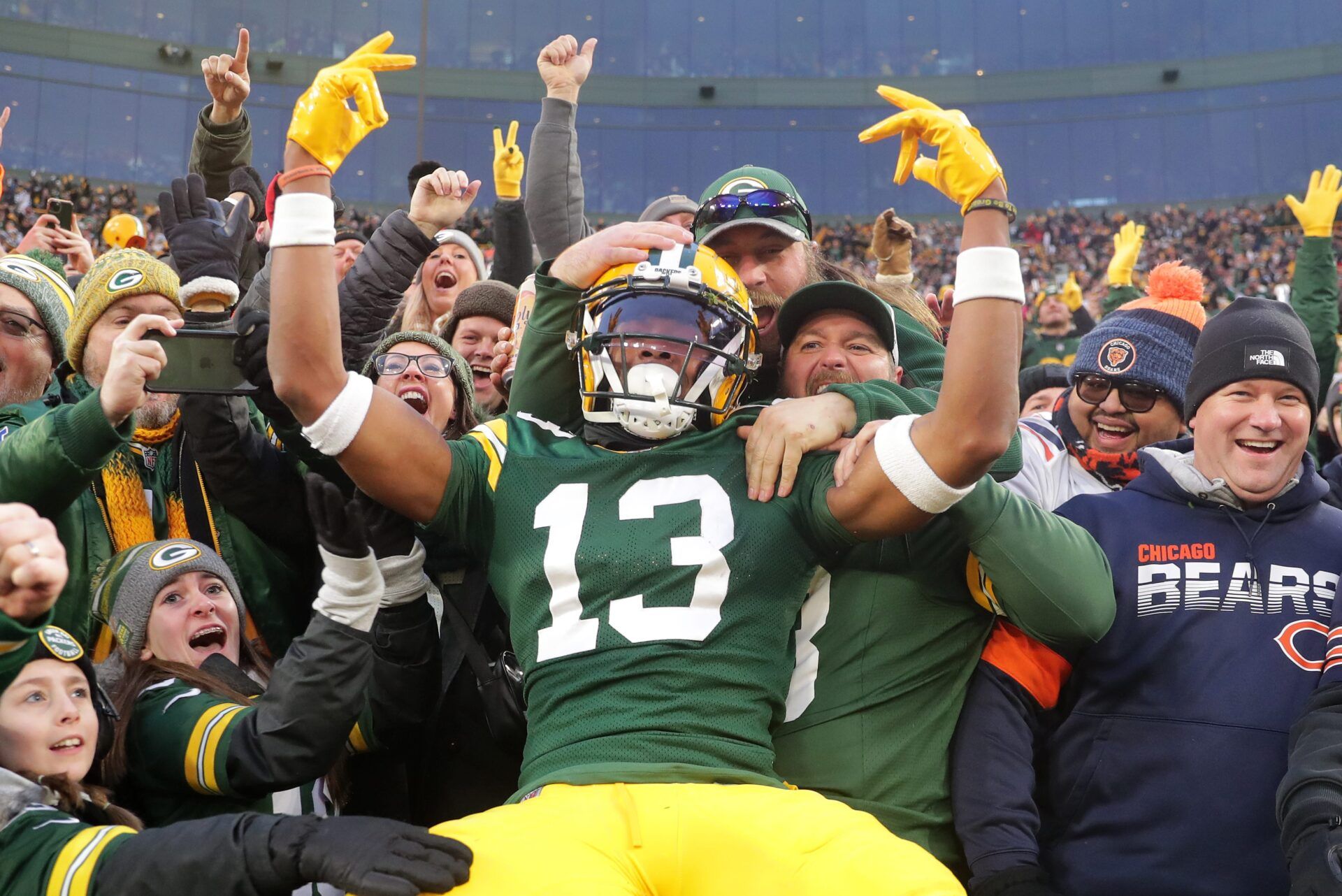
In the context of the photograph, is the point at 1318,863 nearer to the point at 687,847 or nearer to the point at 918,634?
the point at 918,634

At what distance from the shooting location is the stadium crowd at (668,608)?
2.64 metres

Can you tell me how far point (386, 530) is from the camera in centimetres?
325

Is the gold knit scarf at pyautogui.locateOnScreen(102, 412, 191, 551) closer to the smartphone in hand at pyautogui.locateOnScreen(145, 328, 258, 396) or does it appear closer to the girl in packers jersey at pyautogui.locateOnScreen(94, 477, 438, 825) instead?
the girl in packers jersey at pyautogui.locateOnScreen(94, 477, 438, 825)

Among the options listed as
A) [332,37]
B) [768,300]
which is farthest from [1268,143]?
[768,300]

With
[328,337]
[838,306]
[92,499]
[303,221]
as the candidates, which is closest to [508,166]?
[92,499]

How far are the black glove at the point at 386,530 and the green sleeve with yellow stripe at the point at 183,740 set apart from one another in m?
0.49

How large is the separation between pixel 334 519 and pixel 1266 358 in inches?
93.9

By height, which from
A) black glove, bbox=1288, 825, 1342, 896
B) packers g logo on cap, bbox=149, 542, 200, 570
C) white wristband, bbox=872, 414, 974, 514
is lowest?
black glove, bbox=1288, 825, 1342, 896

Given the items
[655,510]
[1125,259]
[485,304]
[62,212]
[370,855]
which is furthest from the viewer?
[1125,259]

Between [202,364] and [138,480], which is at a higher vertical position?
[202,364]

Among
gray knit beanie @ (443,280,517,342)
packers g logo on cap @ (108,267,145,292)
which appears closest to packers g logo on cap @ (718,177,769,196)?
gray knit beanie @ (443,280,517,342)

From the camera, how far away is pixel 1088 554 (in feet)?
10.4

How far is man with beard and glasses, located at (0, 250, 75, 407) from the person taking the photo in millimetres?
4242

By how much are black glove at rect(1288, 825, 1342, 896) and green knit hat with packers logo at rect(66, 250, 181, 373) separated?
3476 millimetres
